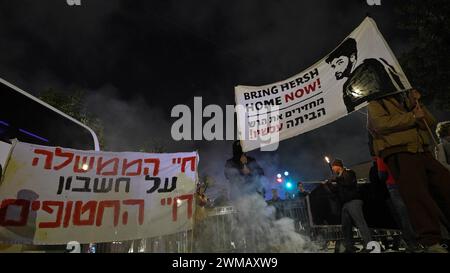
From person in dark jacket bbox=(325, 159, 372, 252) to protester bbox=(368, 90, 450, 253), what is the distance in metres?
1.61

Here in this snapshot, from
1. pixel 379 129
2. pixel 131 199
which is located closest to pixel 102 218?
pixel 131 199

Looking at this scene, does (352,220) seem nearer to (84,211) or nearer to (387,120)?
(387,120)

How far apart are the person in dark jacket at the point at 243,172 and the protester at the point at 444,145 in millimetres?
3255

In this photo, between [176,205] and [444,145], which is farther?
[176,205]

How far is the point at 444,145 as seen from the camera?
204 inches

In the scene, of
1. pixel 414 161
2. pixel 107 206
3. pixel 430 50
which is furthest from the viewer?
pixel 430 50

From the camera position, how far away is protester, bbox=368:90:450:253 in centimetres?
340

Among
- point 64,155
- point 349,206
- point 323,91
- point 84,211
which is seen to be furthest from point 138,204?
point 323,91

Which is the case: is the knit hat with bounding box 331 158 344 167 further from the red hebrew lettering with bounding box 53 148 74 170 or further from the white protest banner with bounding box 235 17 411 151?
the red hebrew lettering with bounding box 53 148 74 170

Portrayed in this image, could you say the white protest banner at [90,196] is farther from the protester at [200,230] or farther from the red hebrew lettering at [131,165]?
the protester at [200,230]

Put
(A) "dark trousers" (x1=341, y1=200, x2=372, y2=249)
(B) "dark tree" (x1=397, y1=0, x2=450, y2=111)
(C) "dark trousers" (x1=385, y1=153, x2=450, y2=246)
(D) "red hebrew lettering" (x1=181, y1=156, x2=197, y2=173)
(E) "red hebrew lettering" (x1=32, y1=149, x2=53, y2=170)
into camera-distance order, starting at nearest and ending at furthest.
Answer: (C) "dark trousers" (x1=385, y1=153, x2=450, y2=246), (A) "dark trousers" (x1=341, y1=200, x2=372, y2=249), (E) "red hebrew lettering" (x1=32, y1=149, x2=53, y2=170), (D) "red hebrew lettering" (x1=181, y1=156, x2=197, y2=173), (B) "dark tree" (x1=397, y1=0, x2=450, y2=111)

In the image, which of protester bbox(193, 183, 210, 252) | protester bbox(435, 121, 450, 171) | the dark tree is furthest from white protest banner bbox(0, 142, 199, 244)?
the dark tree

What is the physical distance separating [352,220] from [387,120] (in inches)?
90.7

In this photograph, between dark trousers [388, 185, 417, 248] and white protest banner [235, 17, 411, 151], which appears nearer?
dark trousers [388, 185, 417, 248]
